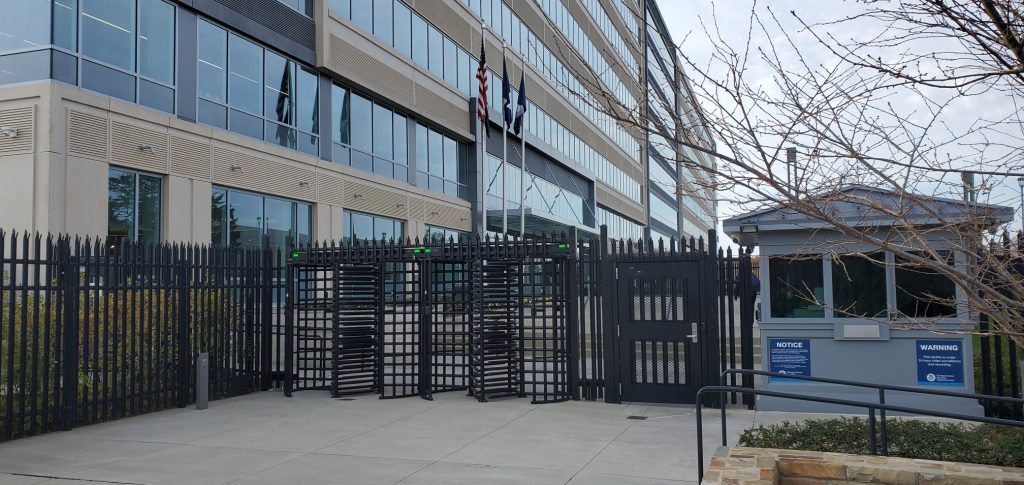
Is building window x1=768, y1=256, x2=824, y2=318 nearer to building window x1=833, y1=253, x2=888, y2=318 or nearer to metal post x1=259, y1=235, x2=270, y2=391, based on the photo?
building window x1=833, y1=253, x2=888, y2=318

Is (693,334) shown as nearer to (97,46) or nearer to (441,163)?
(97,46)

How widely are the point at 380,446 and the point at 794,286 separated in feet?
20.2

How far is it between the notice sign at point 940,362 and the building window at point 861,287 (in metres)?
0.71

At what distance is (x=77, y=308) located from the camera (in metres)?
9.95

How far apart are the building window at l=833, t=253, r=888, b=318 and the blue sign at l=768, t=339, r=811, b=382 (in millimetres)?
672

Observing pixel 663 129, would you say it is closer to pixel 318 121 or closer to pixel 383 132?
pixel 318 121

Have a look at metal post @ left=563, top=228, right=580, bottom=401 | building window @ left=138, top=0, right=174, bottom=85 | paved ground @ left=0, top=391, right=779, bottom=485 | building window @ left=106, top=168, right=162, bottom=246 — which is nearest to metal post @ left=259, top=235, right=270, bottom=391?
paved ground @ left=0, top=391, right=779, bottom=485

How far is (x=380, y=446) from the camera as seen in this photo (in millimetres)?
9008

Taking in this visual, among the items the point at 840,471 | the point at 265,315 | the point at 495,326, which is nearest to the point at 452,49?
the point at 265,315

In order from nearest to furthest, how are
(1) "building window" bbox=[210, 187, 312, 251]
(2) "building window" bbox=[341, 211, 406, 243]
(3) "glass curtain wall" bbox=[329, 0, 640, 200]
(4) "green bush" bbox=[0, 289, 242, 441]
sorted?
(4) "green bush" bbox=[0, 289, 242, 441] → (1) "building window" bbox=[210, 187, 312, 251] → (2) "building window" bbox=[341, 211, 406, 243] → (3) "glass curtain wall" bbox=[329, 0, 640, 200]

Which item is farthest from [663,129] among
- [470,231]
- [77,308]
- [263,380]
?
[470,231]

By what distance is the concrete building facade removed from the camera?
1547 centimetres

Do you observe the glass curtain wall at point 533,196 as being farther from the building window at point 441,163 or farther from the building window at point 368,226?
the building window at point 368,226

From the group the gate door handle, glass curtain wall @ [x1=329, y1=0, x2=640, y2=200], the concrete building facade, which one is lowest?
the gate door handle
